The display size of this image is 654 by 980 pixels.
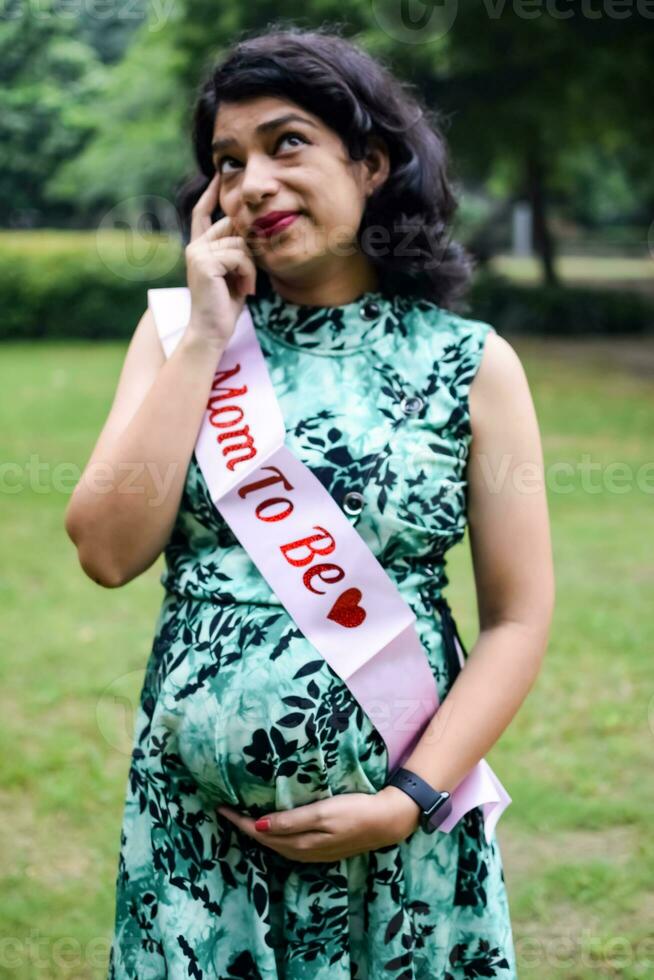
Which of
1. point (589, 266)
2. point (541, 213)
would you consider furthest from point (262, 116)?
point (589, 266)

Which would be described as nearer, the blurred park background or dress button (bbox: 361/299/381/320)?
dress button (bbox: 361/299/381/320)

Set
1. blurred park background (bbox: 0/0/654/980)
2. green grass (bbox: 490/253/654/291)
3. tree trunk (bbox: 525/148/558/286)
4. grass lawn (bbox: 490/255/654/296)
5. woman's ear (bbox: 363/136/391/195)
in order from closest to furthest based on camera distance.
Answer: woman's ear (bbox: 363/136/391/195) → blurred park background (bbox: 0/0/654/980) → tree trunk (bbox: 525/148/558/286) → grass lawn (bbox: 490/255/654/296) → green grass (bbox: 490/253/654/291)

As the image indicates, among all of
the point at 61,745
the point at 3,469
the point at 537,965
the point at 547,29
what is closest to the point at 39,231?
the point at 547,29

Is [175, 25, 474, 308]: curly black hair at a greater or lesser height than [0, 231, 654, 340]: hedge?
lesser

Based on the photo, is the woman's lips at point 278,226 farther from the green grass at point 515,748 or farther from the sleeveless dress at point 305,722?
the green grass at point 515,748

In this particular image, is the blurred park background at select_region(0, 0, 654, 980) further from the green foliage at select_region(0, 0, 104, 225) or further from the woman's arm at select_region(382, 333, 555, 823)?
the woman's arm at select_region(382, 333, 555, 823)

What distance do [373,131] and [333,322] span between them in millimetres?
280

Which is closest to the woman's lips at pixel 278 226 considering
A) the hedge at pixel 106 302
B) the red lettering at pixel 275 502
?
the red lettering at pixel 275 502

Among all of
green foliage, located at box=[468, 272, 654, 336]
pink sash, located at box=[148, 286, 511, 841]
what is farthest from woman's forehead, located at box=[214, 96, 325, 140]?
green foliage, located at box=[468, 272, 654, 336]

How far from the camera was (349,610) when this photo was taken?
1562 millimetres

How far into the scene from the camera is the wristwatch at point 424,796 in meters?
1.51

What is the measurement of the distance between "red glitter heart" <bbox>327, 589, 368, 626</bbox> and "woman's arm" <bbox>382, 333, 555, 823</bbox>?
164 mm

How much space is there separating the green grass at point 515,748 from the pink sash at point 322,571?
5.03ft

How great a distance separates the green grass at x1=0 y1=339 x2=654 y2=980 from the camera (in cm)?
300
